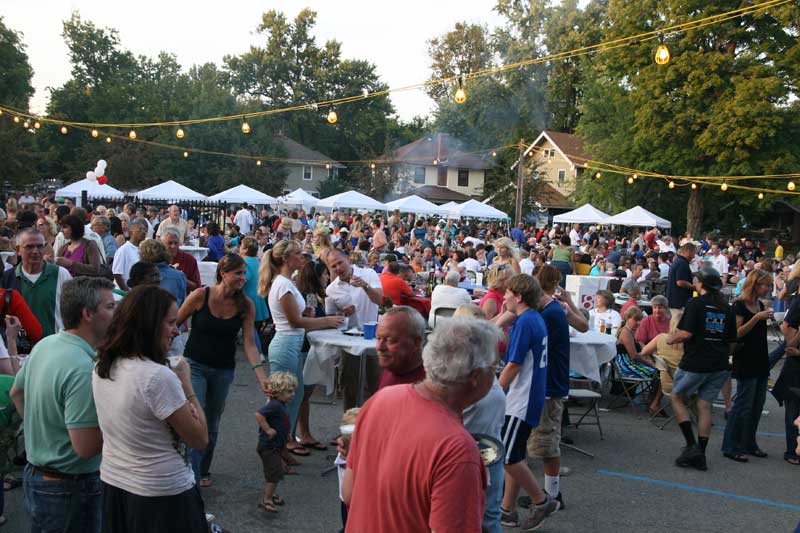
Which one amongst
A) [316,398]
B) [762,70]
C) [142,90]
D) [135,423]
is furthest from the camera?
[142,90]

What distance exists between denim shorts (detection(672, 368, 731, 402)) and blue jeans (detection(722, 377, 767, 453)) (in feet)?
1.35

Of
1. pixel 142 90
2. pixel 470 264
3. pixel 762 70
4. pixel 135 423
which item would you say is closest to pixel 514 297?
pixel 135 423

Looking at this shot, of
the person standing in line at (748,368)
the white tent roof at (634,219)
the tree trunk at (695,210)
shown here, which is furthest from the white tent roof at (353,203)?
the person standing in line at (748,368)

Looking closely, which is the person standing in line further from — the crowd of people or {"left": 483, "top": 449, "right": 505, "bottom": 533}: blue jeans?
{"left": 483, "top": 449, "right": 505, "bottom": 533}: blue jeans

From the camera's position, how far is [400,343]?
3061 millimetres

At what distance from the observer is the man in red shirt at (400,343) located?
3051 mm

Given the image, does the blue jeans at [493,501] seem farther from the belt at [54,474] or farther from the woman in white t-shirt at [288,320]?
the woman in white t-shirt at [288,320]

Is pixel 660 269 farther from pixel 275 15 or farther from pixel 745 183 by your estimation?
pixel 275 15

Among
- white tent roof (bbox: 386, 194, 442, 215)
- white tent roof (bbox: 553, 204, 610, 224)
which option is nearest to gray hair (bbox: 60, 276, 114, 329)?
white tent roof (bbox: 386, 194, 442, 215)

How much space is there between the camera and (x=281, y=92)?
64812 mm

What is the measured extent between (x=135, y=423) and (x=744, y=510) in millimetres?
4665

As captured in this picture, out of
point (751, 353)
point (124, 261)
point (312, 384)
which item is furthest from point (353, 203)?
point (751, 353)

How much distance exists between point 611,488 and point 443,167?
5351 centimetres

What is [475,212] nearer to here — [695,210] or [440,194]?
[695,210]
